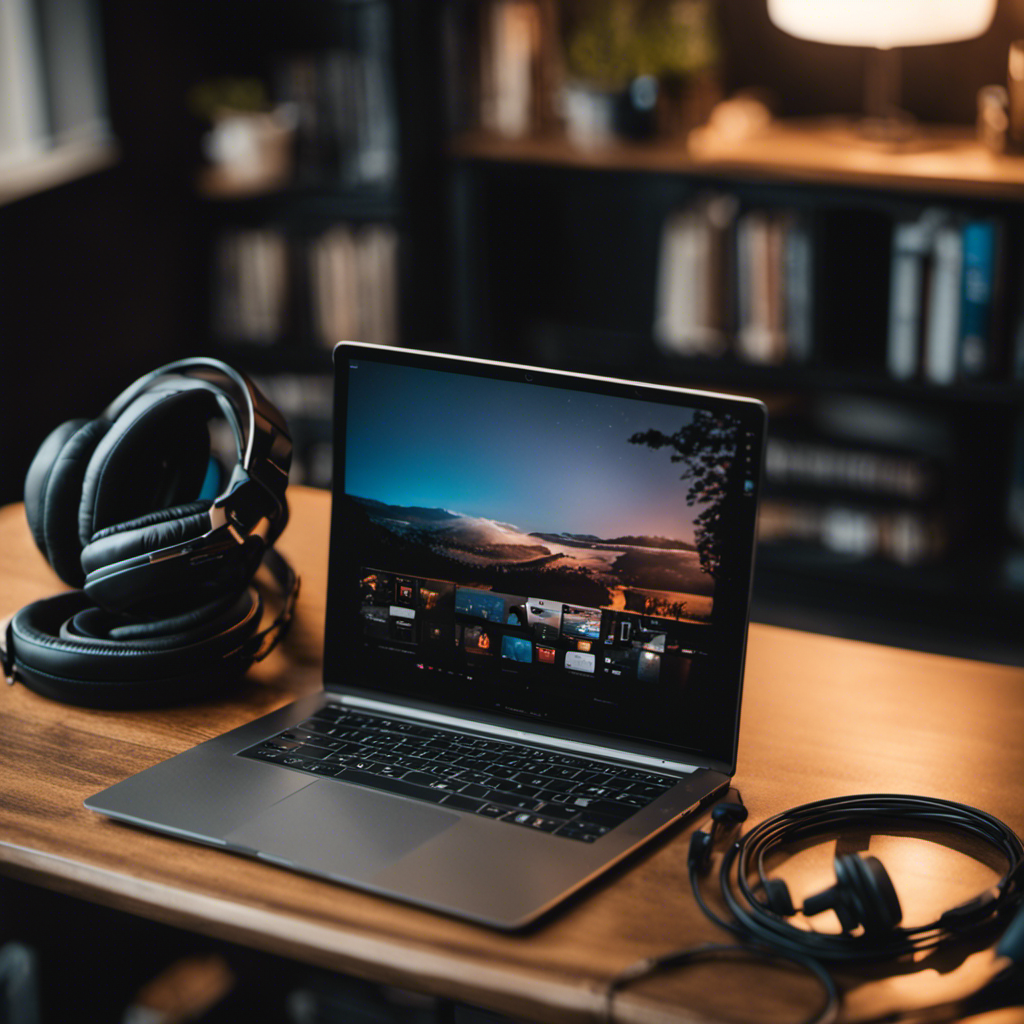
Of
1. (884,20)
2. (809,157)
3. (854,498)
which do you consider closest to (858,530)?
(854,498)

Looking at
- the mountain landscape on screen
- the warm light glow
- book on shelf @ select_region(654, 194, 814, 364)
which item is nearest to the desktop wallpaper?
the mountain landscape on screen

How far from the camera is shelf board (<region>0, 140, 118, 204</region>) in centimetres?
251

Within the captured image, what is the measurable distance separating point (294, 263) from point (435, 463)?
1.95 metres

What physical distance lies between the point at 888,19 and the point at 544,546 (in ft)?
4.91

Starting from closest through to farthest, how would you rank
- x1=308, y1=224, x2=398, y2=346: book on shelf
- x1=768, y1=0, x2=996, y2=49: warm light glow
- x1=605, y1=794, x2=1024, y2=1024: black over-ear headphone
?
x1=605, y1=794, x2=1024, y2=1024: black over-ear headphone < x1=768, y1=0, x2=996, y2=49: warm light glow < x1=308, y1=224, x2=398, y2=346: book on shelf

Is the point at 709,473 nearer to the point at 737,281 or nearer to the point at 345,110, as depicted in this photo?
the point at 737,281

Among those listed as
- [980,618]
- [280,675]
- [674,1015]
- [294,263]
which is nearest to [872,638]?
[980,618]

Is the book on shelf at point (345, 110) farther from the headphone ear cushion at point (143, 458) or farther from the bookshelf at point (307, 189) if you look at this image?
the headphone ear cushion at point (143, 458)

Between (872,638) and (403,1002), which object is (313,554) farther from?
(872,638)

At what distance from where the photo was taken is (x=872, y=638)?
8.49 feet

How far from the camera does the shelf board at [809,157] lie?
227 centimetres

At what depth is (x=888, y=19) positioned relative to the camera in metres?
2.10

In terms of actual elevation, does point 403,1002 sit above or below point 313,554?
below

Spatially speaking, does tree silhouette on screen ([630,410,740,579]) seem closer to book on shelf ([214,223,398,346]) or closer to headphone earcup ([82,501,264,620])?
headphone earcup ([82,501,264,620])
